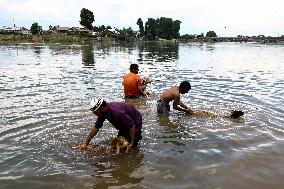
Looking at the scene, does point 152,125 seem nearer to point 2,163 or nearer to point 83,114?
point 83,114

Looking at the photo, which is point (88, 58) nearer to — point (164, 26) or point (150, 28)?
point (150, 28)

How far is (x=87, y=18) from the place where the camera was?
118812 millimetres

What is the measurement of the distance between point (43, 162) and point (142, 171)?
7.04 ft

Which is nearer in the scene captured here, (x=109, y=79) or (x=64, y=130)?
(x=64, y=130)

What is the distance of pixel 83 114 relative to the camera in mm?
12289

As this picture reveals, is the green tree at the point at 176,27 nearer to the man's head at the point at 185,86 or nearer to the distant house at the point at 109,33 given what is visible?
the distant house at the point at 109,33

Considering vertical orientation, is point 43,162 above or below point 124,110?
below

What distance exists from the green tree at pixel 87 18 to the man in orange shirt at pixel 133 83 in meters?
106

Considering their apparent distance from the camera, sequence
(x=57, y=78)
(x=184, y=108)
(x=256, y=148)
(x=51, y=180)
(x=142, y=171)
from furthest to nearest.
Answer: (x=57, y=78), (x=184, y=108), (x=256, y=148), (x=142, y=171), (x=51, y=180)

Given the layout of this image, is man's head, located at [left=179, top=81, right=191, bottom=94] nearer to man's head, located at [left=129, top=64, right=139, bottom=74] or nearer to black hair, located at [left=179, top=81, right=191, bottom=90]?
black hair, located at [left=179, top=81, right=191, bottom=90]

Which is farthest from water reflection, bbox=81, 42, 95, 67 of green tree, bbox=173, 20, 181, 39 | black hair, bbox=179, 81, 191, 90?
green tree, bbox=173, 20, 181, 39

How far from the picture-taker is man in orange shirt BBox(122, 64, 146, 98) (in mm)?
14289

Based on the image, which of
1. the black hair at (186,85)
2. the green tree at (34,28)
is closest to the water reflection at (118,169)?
the black hair at (186,85)

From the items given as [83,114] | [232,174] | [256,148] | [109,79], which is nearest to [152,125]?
[83,114]
